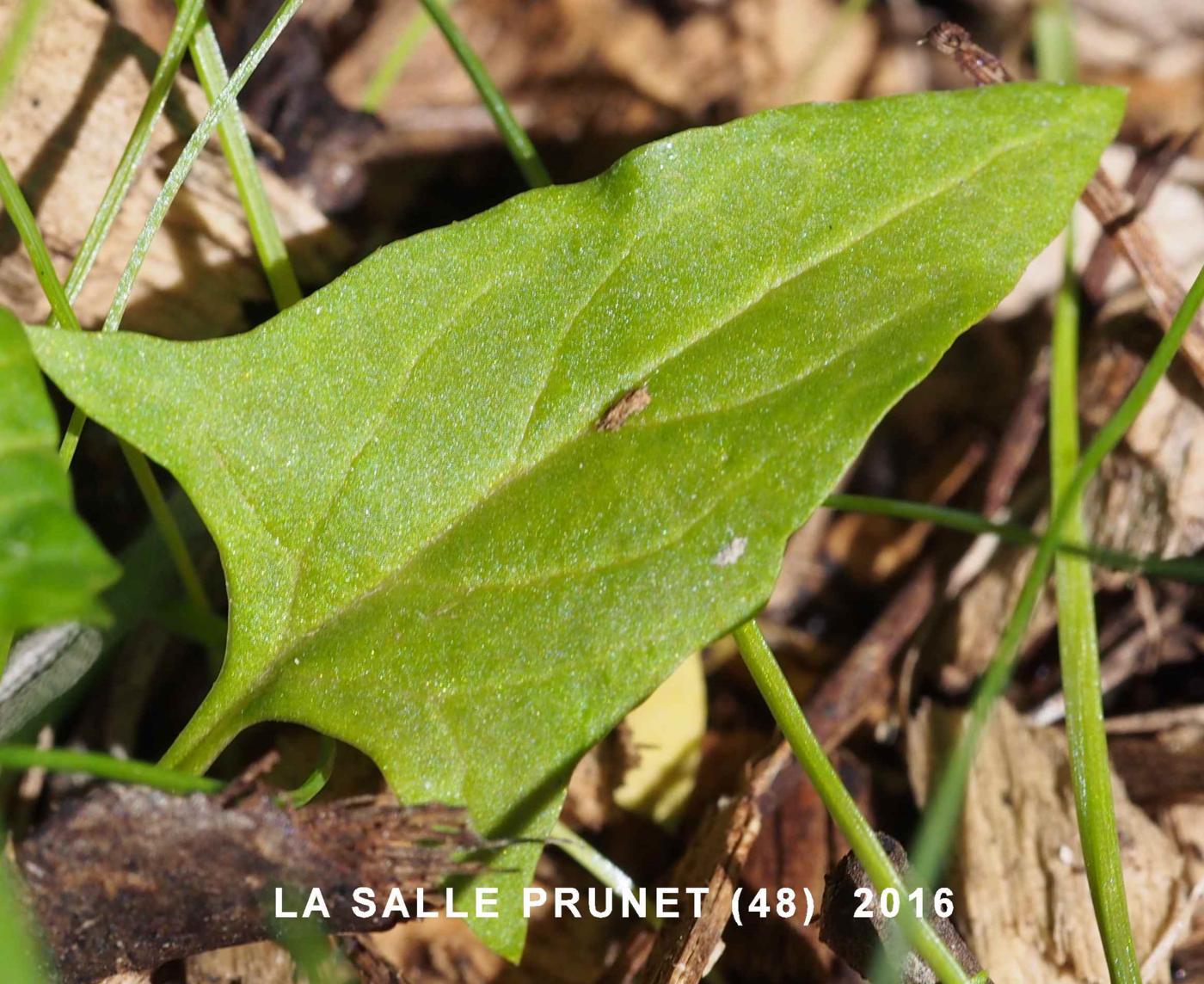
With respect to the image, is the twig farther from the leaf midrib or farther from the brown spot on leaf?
the brown spot on leaf

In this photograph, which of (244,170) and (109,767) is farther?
(244,170)

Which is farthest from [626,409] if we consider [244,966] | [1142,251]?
[1142,251]

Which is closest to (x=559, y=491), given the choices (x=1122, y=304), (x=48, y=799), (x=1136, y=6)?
(x=48, y=799)

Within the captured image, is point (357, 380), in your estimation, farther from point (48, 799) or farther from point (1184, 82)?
point (1184, 82)

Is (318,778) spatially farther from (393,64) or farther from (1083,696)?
(393,64)

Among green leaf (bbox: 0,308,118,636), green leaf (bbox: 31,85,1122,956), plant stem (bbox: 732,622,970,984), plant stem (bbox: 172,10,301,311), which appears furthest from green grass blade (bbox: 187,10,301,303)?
plant stem (bbox: 732,622,970,984)

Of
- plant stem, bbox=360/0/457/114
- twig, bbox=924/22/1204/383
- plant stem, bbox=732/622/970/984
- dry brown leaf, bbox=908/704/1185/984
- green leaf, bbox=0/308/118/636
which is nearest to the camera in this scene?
green leaf, bbox=0/308/118/636

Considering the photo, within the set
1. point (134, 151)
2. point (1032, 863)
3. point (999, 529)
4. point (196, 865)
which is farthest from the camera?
point (1032, 863)
